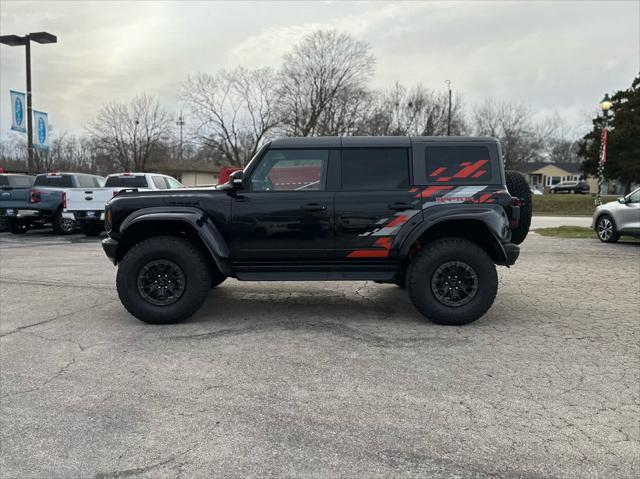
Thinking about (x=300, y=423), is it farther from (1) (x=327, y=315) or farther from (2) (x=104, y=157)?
(2) (x=104, y=157)

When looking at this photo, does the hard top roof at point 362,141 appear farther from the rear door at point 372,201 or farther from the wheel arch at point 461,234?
the wheel arch at point 461,234

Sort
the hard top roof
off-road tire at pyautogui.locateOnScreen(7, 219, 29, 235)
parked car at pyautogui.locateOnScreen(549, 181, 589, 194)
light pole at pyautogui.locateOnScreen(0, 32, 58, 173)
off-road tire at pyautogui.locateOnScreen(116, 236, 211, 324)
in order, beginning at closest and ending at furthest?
off-road tire at pyautogui.locateOnScreen(116, 236, 211, 324), the hard top roof, off-road tire at pyautogui.locateOnScreen(7, 219, 29, 235), light pole at pyautogui.locateOnScreen(0, 32, 58, 173), parked car at pyautogui.locateOnScreen(549, 181, 589, 194)

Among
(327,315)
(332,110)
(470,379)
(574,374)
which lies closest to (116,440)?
(470,379)

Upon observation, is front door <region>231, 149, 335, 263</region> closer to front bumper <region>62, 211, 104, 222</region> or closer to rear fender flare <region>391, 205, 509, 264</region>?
rear fender flare <region>391, 205, 509, 264</region>

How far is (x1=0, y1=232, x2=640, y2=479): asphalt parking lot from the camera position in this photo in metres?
2.60

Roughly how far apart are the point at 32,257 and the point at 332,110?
29.3 m

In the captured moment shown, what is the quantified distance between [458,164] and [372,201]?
1.00 meters

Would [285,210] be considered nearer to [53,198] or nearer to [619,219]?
[619,219]

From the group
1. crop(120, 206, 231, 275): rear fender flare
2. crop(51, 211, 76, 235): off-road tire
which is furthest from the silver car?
crop(51, 211, 76, 235): off-road tire

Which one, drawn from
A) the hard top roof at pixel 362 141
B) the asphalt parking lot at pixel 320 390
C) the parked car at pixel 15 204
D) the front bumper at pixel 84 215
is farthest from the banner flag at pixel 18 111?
the hard top roof at pixel 362 141

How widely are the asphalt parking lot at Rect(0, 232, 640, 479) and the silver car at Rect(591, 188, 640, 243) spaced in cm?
649

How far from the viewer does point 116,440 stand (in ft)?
9.14

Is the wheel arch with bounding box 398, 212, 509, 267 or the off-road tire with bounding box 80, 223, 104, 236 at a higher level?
the wheel arch with bounding box 398, 212, 509, 267

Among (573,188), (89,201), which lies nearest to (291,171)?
(89,201)
